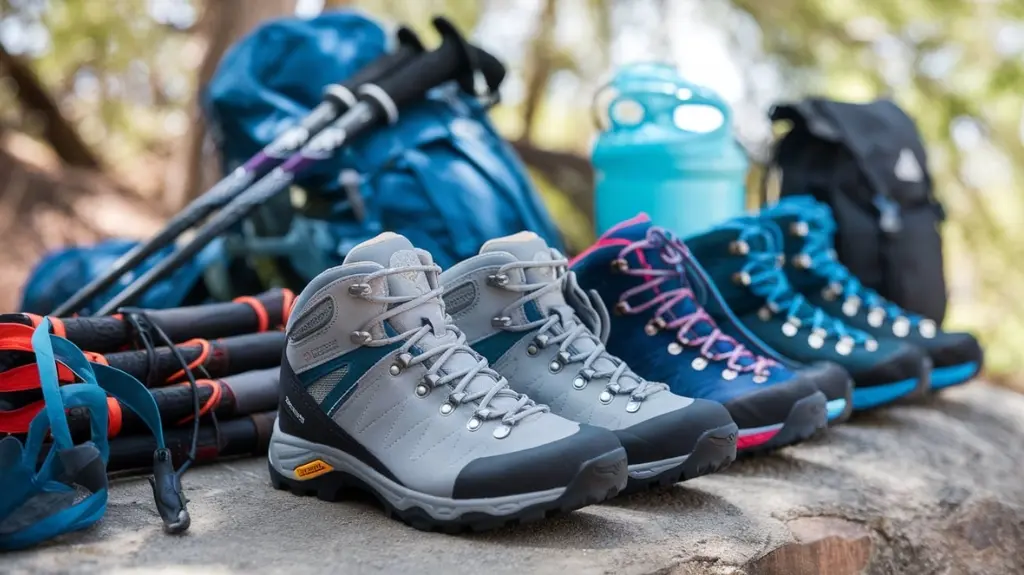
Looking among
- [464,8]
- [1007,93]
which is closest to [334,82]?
[464,8]

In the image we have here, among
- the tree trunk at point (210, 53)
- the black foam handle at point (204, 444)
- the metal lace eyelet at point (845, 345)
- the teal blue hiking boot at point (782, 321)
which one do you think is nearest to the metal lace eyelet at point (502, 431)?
the black foam handle at point (204, 444)

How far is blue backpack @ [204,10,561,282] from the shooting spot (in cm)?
246

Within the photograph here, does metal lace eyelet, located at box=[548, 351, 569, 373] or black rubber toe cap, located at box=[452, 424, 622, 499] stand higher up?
metal lace eyelet, located at box=[548, 351, 569, 373]

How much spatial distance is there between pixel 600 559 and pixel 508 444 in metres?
0.19

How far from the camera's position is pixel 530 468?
119 cm

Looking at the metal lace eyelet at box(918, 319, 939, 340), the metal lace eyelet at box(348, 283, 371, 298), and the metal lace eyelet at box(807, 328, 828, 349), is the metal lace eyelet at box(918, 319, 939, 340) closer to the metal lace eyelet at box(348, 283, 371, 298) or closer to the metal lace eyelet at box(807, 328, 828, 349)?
the metal lace eyelet at box(807, 328, 828, 349)

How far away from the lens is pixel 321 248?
2.48 m

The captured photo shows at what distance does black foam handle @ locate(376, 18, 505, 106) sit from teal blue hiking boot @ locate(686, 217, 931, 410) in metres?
0.93

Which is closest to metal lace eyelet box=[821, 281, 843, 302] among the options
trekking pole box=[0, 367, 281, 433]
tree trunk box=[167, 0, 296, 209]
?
trekking pole box=[0, 367, 281, 433]

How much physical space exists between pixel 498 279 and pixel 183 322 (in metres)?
0.62

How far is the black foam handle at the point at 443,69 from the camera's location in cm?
254

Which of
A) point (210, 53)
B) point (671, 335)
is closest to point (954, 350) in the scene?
point (671, 335)

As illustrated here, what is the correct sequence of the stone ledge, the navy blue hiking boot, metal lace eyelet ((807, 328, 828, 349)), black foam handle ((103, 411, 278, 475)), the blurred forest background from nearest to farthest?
the stone ledge < black foam handle ((103, 411, 278, 475)) < metal lace eyelet ((807, 328, 828, 349)) < the navy blue hiking boot < the blurred forest background

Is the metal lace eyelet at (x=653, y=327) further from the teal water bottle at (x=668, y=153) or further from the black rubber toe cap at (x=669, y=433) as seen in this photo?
the teal water bottle at (x=668, y=153)
